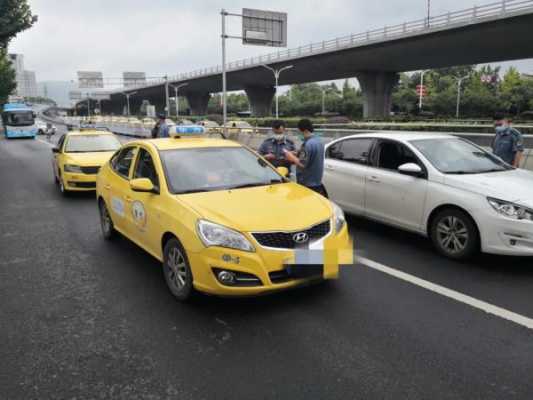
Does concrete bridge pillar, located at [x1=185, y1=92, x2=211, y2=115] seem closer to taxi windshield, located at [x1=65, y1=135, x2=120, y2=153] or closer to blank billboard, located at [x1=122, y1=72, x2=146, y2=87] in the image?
blank billboard, located at [x1=122, y1=72, x2=146, y2=87]

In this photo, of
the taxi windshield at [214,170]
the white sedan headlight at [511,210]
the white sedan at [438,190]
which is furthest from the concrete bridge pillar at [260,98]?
the white sedan headlight at [511,210]

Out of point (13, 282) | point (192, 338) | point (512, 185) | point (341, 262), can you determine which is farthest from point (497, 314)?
point (13, 282)

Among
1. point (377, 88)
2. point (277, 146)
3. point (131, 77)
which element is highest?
point (131, 77)

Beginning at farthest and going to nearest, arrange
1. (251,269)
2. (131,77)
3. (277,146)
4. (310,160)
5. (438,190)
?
1. (131,77)
2. (277,146)
3. (310,160)
4. (438,190)
5. (251,269)

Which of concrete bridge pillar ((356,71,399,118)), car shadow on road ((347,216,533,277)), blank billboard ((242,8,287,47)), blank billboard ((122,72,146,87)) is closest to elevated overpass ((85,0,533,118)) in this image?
concrete bridge pillar ((356,71,399,118))

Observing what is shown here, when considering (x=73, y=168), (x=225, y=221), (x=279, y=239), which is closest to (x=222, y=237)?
(x=225, y=221)

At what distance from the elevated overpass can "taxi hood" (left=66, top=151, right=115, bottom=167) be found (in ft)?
96.7

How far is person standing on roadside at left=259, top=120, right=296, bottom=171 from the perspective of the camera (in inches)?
298

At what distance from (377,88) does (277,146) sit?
4908 centimetres

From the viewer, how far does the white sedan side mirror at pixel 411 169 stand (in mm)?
6016

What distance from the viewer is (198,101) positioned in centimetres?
9800

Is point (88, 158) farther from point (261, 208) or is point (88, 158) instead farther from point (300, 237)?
point (300, 237)

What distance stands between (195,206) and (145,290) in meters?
1.14

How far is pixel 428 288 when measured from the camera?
4711 mm
